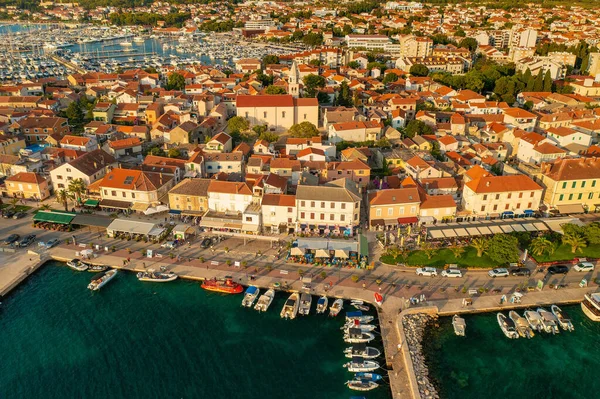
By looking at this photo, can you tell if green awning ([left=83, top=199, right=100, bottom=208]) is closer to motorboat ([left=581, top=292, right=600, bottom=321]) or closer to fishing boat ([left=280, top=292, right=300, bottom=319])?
fishing boat ([left=280, top=292, right=300, bottom=319])

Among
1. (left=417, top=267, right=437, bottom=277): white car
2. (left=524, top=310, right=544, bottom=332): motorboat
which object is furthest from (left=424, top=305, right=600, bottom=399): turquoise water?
(left=417, top=267, right=437, bottom=277): white car

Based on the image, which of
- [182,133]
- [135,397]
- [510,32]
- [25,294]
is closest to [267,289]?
[135,397]

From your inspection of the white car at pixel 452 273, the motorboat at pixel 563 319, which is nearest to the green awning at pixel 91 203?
the white car at pixel 452 273

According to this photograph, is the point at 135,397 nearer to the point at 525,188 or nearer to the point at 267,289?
the point at 267,289

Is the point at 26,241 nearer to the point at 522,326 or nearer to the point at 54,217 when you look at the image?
the point at 54,217

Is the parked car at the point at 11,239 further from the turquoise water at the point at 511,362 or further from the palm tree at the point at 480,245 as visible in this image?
the palm tree at the point at 480,245

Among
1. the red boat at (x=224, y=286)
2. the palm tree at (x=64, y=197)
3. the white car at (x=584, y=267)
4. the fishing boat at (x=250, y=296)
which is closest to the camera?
the fishing boat at (x=250, y=296)
